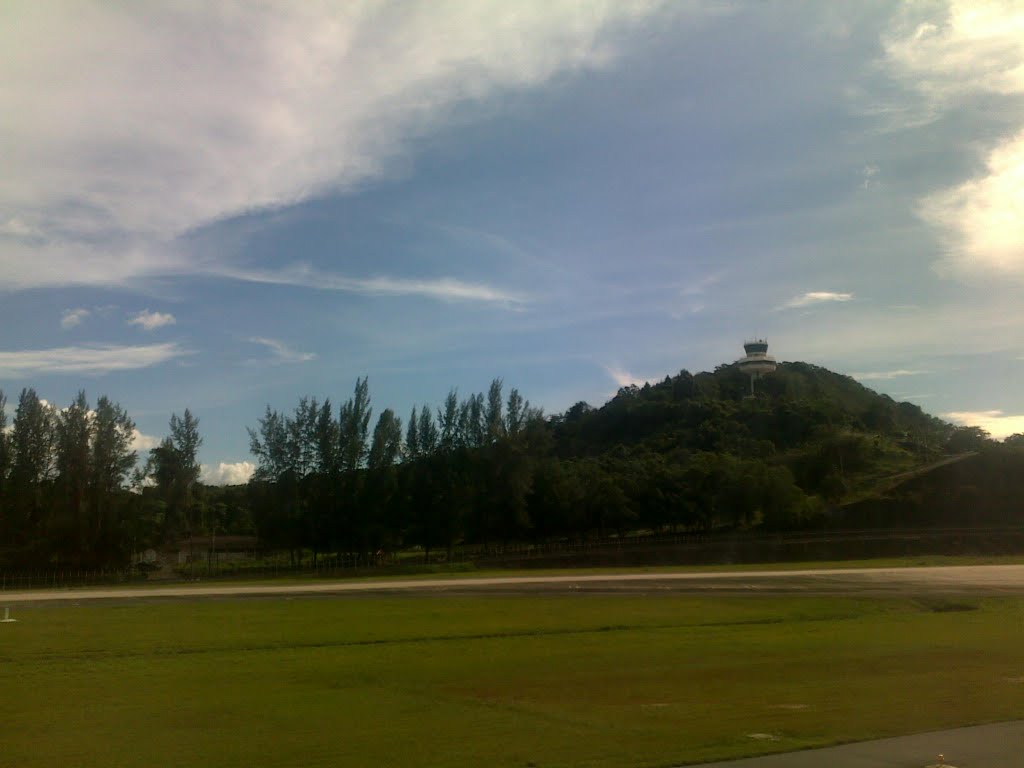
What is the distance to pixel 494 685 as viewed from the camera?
18.0m

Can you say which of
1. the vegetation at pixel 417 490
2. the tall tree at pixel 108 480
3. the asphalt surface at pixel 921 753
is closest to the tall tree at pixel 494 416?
the vegetation at pixel 417 490

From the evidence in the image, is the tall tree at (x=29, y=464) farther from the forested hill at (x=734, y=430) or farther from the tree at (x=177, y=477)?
the forested hill at (x=734, y=430)

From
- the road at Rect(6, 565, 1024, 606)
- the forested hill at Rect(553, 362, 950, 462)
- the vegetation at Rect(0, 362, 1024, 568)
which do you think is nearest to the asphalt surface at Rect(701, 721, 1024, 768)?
the road at Rect(6, 565, 1024, 606)

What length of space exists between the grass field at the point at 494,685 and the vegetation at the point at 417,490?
227 ft

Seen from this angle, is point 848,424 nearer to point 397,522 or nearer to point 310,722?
point 397,522

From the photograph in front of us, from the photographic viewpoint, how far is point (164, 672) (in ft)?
66.9

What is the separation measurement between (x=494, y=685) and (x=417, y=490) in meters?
92.0

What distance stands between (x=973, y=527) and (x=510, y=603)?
8944 cm

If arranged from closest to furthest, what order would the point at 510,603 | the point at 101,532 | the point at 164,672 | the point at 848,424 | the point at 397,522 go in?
the point at 164,672 < the point at 510,603 < the point at 101,532 < the point at 397,522 < the point at 848,424

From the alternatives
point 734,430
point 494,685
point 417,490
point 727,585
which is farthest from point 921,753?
point 734,430

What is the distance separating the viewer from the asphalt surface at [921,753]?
35.0 feet

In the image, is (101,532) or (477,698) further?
(101,532)

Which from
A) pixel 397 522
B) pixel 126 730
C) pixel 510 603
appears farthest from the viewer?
pixel 397 522

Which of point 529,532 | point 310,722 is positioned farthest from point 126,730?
point 529,532
